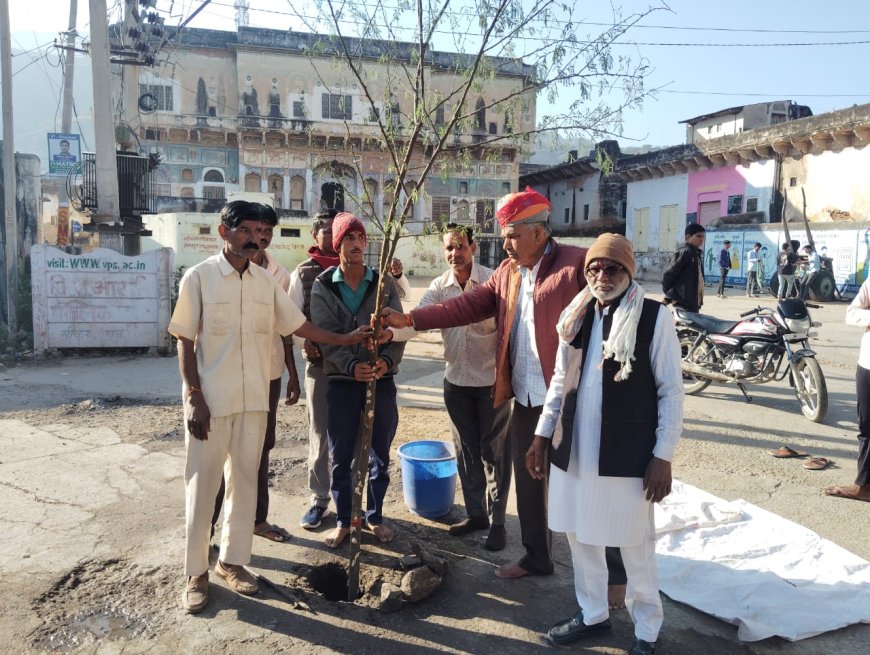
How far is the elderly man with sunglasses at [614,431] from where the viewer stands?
2.55 metres

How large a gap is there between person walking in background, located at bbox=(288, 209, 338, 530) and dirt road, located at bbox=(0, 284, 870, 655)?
0.15 metres

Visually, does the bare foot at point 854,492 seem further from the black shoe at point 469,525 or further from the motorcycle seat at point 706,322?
the motorcycle seat at point 706,322

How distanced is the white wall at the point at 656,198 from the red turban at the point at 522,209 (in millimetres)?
27033

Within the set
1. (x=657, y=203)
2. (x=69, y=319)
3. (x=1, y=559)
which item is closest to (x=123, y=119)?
(x=69, y=319)

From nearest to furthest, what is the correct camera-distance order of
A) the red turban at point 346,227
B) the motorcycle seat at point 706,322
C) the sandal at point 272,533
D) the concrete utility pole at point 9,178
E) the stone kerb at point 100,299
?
the red turban at point 346,227
the sandal at point 272,533
the motorcycle seat at point 706,322
the stone kerb at point 100,299
the concrete utility pole at point 9,178

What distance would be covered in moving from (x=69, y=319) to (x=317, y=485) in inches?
266

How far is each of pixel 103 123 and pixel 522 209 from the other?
31.8 feet

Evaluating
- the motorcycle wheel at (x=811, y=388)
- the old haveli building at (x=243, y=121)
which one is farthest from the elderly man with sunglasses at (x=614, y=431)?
the old haveli building at (x=243, y=121)

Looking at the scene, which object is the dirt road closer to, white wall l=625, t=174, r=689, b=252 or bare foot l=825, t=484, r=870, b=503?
bare foot l=825, t=484, r=870, b=503

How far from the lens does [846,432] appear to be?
6.09 meters

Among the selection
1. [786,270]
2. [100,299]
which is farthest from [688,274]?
[786,270]

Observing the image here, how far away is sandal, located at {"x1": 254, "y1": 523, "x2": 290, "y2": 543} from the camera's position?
151 inches

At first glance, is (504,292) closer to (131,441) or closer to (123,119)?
(131,441)

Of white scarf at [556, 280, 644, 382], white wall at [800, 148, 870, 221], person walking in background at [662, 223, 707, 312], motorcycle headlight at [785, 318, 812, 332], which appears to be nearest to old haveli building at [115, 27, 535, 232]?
white wall at [800, 148, 870, 221]
